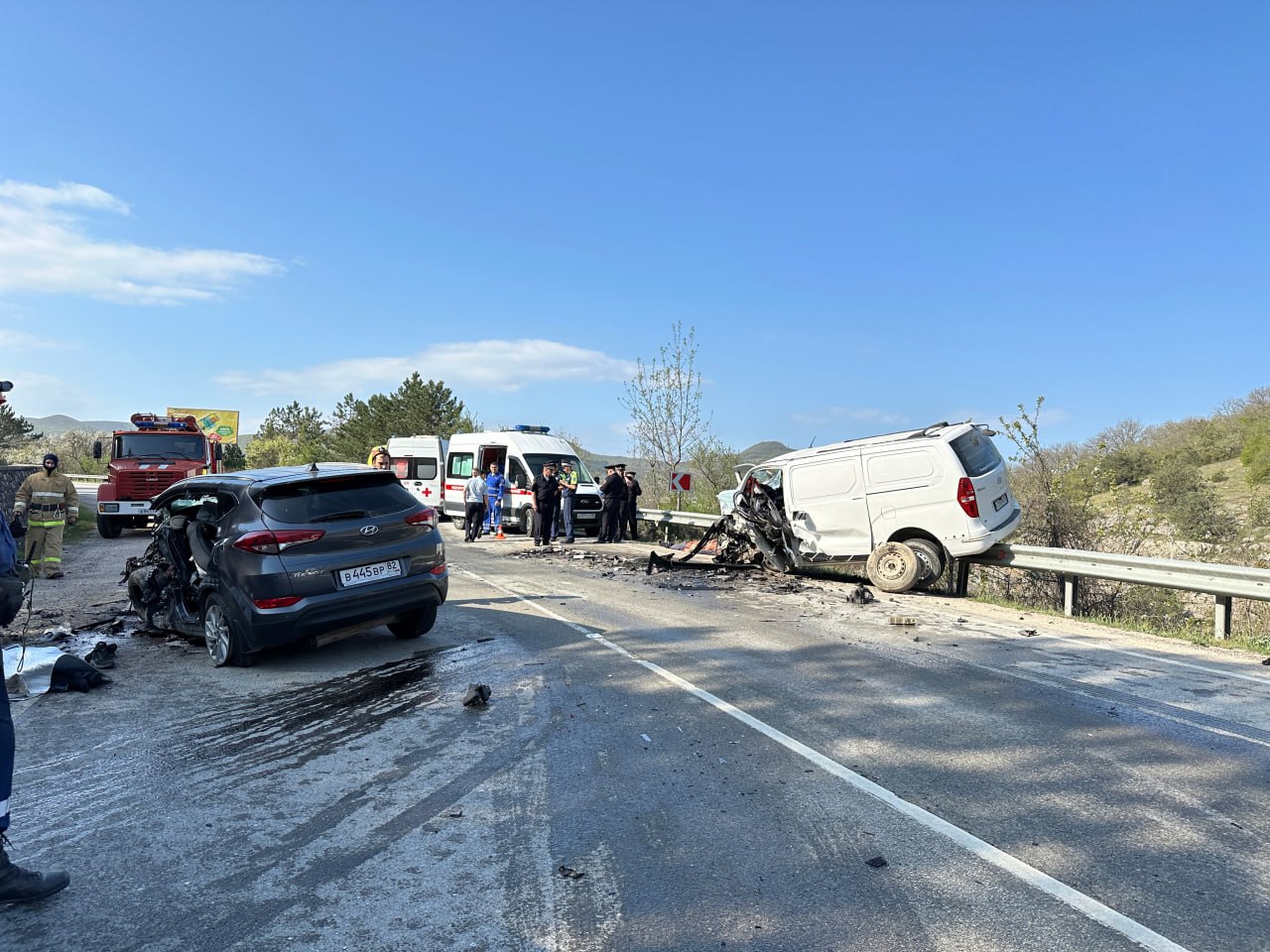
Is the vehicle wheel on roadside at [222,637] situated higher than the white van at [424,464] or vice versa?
the white van at [424,464]

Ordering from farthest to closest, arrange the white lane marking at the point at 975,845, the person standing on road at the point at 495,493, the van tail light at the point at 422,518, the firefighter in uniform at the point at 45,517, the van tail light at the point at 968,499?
the person standing on road at the point at 495,493 → the firefighter in uniform at the point at 45,517 → the van tail light at the point at 968,499 → the van tail light at the point at 422,518 → the white lane marking at the point at 975,845

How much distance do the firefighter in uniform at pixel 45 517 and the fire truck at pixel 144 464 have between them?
5.27 metres

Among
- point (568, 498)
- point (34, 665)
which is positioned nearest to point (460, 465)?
point (568, 498)

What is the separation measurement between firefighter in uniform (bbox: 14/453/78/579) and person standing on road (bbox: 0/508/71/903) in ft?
34.7

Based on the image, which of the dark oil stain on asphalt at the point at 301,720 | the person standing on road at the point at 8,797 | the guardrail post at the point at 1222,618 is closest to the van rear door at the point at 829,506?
the guardrail post at the point at 1222,618

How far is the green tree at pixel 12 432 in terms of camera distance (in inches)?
1654

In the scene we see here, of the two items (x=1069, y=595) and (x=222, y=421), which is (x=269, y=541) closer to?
(x=1069, y=595)

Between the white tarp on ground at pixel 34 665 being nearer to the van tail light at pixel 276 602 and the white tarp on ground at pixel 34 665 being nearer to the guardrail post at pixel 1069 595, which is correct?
the van tail light at pixel 276 602

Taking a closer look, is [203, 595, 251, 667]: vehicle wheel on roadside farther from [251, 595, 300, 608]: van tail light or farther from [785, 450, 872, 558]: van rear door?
[785, 450, 872, 558]: van rear door

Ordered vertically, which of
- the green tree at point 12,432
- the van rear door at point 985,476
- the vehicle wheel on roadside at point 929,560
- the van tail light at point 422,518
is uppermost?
the green tree at point 12,432

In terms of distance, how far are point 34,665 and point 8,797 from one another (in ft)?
14.2

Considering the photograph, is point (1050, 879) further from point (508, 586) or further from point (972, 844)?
point (508, 586)

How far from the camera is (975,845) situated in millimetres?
3430

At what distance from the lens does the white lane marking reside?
2.78 metres
